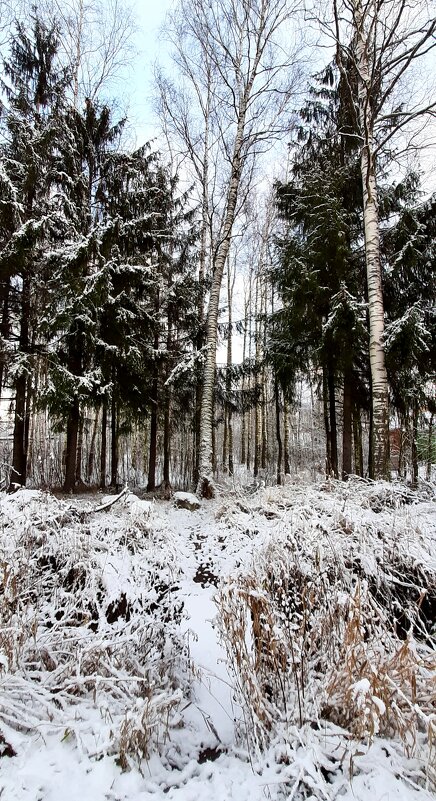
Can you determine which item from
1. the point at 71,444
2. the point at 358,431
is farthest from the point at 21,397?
the point at 358,431

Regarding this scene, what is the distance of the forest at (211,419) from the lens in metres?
1.86

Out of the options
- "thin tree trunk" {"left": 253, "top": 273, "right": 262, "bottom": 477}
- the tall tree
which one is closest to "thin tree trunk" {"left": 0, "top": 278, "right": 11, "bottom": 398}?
the tall tree

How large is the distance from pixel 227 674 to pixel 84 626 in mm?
1060

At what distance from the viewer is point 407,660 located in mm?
1924

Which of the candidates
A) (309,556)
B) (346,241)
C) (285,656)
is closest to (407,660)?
(285,656)

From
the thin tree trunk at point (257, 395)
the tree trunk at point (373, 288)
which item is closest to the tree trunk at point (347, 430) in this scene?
the tree trunk at point (373, 288)

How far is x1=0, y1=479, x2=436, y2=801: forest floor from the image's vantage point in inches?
66.7

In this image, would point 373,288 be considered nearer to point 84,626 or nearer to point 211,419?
point 211,419

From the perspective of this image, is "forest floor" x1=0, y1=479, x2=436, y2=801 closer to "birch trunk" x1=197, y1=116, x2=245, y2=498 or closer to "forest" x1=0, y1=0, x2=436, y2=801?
"forest" x1=0, y1=0, x2=436, y2=801

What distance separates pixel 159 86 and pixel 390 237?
305 inches

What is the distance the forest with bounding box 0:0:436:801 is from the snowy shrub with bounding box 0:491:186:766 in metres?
0.02

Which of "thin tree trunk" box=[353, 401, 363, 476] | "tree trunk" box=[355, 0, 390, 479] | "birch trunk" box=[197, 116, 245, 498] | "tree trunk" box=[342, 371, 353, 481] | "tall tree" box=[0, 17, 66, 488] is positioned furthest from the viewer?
"thin tree trunk" box=[353, 401, 363, 476]

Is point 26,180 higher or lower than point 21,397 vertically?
higher

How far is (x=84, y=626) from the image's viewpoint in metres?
2.43
